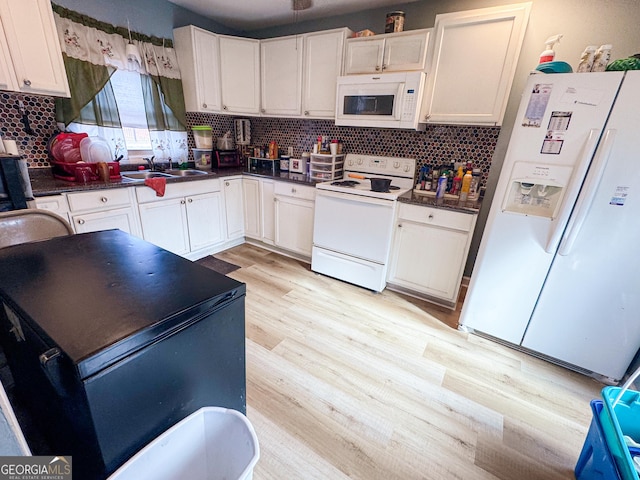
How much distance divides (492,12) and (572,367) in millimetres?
2454

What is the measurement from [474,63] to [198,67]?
2.48 m

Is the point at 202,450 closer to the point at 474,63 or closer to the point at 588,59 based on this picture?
the point at 588,59

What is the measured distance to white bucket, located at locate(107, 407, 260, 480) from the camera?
77cm

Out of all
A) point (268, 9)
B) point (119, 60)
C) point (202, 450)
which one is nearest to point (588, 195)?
point (202, 450)

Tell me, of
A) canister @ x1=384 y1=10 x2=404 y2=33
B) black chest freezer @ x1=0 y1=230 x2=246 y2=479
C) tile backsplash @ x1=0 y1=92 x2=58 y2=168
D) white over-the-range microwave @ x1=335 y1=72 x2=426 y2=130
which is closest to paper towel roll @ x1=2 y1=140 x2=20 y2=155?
black chest freezer @ x1=0 y1=230 x2=246 y2=479

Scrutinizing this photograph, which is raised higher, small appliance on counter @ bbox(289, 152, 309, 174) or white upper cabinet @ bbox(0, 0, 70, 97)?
white upper cabinet @ bbox(0, 0, 70, 97)

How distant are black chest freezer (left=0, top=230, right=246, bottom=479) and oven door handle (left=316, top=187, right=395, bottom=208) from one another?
5.52ft

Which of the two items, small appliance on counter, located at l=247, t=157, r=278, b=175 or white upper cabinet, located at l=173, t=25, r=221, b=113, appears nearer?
white upper cabinet, located at l=173, t=25, r=221, b=113

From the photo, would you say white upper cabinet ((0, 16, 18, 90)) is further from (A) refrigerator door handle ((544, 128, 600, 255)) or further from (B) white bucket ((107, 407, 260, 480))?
(A) refrigerator door handle ((544, 128, 600, 255))

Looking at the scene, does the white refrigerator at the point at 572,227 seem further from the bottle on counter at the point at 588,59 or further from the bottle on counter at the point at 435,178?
the bottle on counter at the point at 435,178

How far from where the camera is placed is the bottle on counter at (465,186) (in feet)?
7.94

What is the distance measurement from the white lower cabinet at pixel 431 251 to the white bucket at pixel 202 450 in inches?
76.7

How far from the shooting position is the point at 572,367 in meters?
1.89

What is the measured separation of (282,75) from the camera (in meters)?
3.02
